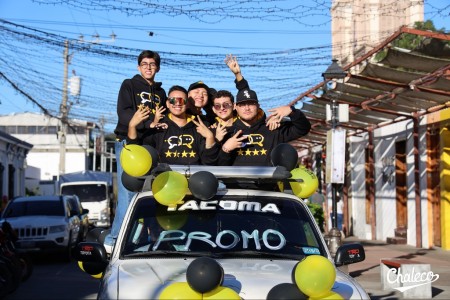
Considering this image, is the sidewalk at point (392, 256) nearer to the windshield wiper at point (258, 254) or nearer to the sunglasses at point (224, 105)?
the sunglasses at point (224, 105)

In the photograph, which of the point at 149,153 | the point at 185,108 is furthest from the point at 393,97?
the point at 149,153

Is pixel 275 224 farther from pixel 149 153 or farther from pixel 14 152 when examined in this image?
pixel 14 152

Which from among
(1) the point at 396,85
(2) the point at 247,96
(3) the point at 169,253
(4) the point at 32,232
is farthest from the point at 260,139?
(4) the point at 32,232

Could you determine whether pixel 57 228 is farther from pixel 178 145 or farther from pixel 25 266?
pixel 178 145

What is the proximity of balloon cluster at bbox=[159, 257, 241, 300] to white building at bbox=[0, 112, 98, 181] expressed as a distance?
2449 inches

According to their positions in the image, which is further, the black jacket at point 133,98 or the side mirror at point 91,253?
the black jacket at point 133,98

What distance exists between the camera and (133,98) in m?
7.96

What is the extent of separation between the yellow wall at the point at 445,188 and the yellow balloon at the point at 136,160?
15498 mm

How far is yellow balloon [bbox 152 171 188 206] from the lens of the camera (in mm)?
5996

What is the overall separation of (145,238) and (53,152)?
6893 centimetres

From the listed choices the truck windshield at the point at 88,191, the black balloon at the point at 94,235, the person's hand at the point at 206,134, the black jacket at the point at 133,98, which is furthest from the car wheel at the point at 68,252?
the person's hand at the point at 206,134

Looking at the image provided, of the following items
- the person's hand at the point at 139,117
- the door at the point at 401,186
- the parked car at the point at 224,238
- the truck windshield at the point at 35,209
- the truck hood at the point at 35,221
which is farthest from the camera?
the door at the point at 401,186

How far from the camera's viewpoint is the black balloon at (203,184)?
5.95 meters

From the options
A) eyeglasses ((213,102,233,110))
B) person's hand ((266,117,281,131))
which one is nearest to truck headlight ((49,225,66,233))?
eyeglasses ((213,102,233,110))
